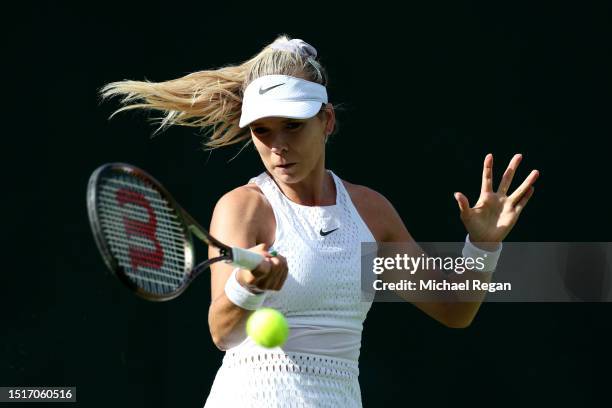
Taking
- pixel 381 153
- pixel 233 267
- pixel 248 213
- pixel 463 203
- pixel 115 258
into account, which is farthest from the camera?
pixel 381 153

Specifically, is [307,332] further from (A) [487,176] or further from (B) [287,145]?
(A) [487,176]

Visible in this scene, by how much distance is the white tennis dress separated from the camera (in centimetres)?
258

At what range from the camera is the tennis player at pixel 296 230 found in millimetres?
2580

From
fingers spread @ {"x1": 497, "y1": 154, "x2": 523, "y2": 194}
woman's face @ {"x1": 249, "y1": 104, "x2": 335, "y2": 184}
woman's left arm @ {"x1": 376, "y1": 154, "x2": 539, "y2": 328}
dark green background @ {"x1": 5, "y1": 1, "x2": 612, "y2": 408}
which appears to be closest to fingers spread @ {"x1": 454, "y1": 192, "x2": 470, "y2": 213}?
woman's left arm @ {"x1": 376, "y1": 154, "x2": 539, "y2": 328}

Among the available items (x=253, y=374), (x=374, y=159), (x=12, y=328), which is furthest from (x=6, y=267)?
(x=253, y=374)

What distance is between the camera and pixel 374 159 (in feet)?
13.1

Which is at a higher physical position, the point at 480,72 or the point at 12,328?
the point at 480,72

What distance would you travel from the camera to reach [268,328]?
2.30 m

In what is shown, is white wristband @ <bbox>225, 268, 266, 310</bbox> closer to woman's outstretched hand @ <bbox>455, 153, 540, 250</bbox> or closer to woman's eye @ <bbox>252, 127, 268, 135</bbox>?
woman's eye @ <bbox>252, 127, 268, 135</bbox>

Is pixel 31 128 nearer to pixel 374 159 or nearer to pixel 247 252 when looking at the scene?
pixel 374 159

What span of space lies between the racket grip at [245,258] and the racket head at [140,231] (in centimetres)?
10

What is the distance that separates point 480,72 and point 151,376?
1431 mm

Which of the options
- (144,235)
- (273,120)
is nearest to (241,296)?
(144,235)

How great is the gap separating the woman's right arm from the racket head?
0.11 metres
